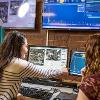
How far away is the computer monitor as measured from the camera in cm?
297

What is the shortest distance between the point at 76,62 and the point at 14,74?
2.37 ft

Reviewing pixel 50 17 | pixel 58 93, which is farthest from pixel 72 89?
pixel 50 17

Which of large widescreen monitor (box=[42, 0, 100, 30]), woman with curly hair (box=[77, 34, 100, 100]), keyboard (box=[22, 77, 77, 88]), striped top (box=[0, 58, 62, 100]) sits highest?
large widescreen monitor (box=[42, 0, 100, 30])

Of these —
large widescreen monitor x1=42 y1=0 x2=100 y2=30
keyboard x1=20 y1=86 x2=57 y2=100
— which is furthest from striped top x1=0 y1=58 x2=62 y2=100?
large widescreen monitor x1=42 y1=0 x2=100 y2=30

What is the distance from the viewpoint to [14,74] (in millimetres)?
2590

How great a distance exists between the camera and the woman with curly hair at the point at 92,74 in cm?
157

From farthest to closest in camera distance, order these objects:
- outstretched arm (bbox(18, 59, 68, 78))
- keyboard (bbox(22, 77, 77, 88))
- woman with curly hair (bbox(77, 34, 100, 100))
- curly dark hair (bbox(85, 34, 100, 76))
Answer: keyboard (bbox(22, 77, 77, 88))
outstretched arm (bbox(18, 59, 68, 78))
curly dark hair (bbox(85, 34, 100, 76))
woman with curly hair (bbox(77, 34, 100, 100))

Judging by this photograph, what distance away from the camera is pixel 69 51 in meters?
3.20

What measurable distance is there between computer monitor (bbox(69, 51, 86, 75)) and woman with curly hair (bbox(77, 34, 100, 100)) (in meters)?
1.20

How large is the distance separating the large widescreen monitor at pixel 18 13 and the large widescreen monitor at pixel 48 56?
40 centimetres

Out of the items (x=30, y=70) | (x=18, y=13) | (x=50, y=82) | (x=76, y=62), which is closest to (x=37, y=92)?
(x=30, y=70)

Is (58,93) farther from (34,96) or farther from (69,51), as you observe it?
(69,51)

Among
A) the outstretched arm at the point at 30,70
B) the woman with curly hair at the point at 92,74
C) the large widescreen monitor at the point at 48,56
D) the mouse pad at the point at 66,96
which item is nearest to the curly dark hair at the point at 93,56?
the woman with curly hair at the point at 92,74

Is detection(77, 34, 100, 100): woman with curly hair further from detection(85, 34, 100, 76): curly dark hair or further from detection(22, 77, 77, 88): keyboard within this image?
detection(22, 77, 77, 88): keyboard
